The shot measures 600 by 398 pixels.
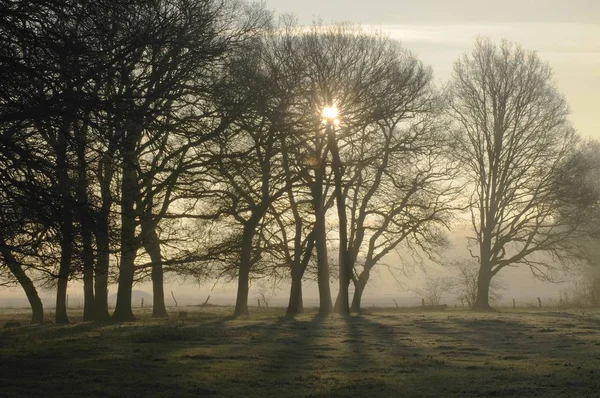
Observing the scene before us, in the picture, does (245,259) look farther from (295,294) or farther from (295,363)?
(295,363)

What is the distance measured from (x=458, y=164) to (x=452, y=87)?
18.0ft

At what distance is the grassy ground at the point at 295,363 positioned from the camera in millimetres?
14367

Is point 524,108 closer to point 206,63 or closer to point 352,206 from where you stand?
point 352,206

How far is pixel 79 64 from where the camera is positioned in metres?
14.1

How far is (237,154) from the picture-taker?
76.6 feet

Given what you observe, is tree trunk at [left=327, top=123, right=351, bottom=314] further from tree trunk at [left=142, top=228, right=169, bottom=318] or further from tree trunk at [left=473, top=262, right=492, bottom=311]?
tree trunk at [left=473, top=262, right=492, bottom=311]

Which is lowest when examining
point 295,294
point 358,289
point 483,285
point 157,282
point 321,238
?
point 295,294

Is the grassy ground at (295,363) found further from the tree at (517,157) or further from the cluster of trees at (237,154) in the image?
the tree at (517,157)

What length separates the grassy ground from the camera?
14367mm

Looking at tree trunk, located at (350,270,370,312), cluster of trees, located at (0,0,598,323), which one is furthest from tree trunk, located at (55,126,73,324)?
tree trunk, located at (350,270,370,312)

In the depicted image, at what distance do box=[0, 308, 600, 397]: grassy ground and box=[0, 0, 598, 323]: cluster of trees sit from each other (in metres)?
2.04

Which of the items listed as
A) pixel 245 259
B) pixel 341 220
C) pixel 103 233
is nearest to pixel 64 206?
pixel 103 233

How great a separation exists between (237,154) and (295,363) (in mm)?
7356

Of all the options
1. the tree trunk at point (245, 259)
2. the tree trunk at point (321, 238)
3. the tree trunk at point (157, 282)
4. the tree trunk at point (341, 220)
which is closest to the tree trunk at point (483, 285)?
the tree trunk at point (341, 220)
